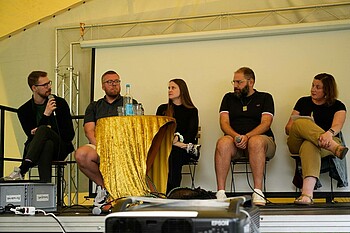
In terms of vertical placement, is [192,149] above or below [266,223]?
above

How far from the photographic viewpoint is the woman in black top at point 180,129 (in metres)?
4.03

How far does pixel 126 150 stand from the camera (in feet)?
10.7

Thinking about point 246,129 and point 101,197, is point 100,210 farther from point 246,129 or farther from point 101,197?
point 246,129

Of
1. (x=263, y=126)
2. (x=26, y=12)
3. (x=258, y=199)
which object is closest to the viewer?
(x=258, y=199)

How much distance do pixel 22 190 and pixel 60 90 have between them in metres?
2.40

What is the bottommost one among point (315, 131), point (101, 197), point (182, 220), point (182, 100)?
point (101, 197)

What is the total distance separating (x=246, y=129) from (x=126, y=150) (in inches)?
47.9

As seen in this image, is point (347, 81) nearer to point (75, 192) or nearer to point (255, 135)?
point (255, 135)

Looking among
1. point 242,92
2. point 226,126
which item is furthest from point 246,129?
point 242,92

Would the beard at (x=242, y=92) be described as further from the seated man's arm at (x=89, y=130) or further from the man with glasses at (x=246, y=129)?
the seated man's arm at (x=89, y=130)

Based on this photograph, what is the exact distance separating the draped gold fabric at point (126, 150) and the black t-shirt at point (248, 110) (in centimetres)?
102

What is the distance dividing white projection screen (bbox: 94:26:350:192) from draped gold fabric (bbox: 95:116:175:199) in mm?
1599

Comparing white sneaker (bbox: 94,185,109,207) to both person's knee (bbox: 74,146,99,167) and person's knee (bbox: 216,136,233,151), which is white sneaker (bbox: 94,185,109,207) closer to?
person's knee (bbox: 74,146,99,167)

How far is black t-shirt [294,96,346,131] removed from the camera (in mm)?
4027
